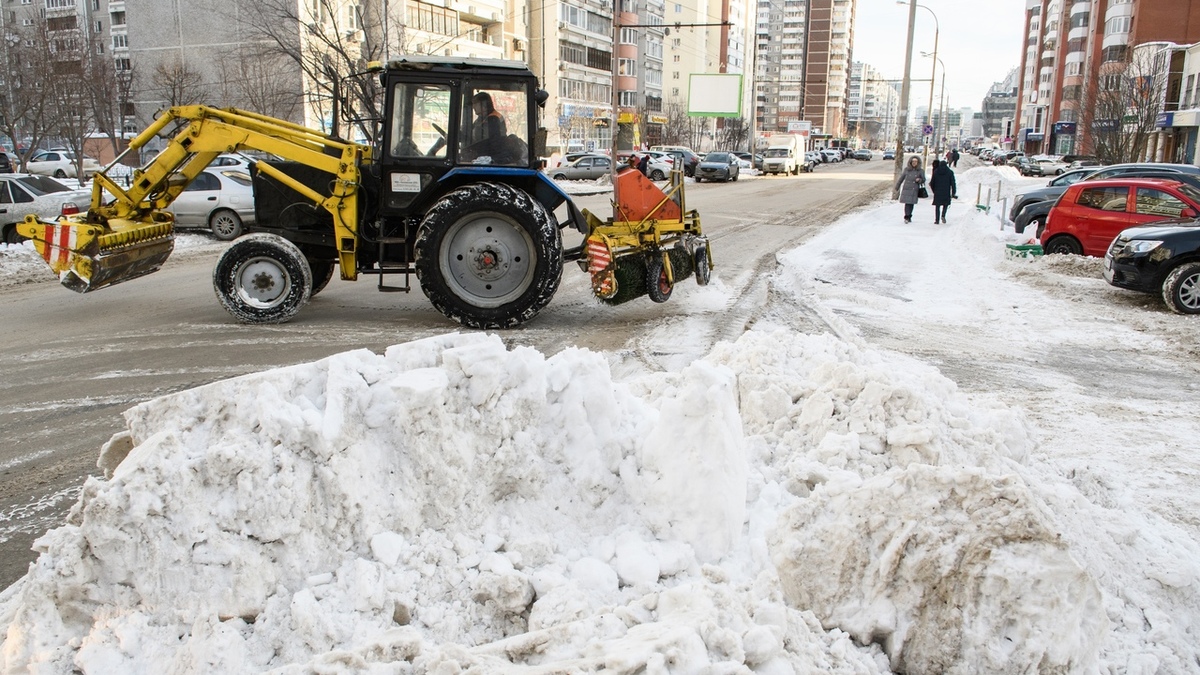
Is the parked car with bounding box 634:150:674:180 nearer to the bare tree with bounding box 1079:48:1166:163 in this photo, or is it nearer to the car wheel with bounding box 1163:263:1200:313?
the bare tree with bounding box 1079:48:1166:163

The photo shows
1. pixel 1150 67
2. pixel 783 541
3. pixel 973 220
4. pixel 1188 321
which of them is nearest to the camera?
pixel 783 541

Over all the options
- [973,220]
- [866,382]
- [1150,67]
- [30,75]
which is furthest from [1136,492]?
[1150,67]

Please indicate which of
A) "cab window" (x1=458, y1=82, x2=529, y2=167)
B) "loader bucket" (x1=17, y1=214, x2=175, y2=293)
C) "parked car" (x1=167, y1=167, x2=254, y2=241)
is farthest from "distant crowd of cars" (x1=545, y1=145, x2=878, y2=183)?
"loader bucket" (x1=17, y1=214, x2=175, y2=293)

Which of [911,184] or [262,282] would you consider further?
[911,184]

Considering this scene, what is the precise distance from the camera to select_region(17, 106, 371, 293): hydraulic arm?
895 cm

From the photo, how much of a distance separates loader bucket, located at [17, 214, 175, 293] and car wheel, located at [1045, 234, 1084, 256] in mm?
14026

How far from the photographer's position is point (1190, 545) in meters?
4.50

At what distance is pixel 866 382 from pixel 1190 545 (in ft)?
5.83

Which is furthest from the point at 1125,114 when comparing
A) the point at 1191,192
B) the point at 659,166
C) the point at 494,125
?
the point at 494,125

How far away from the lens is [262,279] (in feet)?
29.9

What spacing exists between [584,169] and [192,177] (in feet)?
101

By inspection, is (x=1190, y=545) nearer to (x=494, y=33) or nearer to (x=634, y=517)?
(x=634, y=517)

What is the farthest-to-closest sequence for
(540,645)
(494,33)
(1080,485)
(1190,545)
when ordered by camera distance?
(494,33)
(1080,485)
(1190,545)
(540,645)

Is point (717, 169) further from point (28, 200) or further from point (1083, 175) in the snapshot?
point (28, 200)
